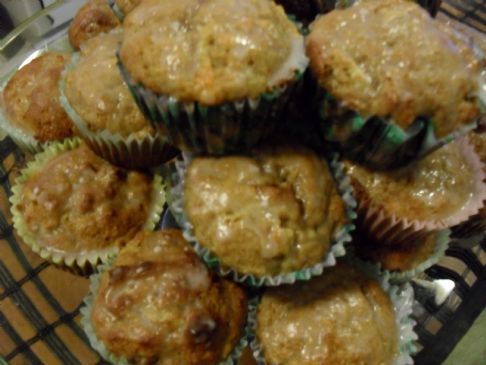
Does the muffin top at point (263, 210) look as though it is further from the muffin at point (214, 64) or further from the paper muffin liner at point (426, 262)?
the paper muffin liner at point (426, 262)

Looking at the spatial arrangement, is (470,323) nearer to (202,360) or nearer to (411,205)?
(411,205)

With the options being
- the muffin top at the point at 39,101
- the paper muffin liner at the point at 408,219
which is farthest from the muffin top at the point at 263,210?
the muffin top at the point at 39,101

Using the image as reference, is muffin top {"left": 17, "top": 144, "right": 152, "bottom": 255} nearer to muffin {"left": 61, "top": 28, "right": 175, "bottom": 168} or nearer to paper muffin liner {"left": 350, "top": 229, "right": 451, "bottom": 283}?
muffin {"left": 61, "top": 28, "right": 175, "bottom": 168}

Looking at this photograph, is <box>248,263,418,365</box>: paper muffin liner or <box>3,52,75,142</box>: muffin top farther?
<box>3,52,75,142</box>: muffin top

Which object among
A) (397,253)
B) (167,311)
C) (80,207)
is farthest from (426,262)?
(80,207)

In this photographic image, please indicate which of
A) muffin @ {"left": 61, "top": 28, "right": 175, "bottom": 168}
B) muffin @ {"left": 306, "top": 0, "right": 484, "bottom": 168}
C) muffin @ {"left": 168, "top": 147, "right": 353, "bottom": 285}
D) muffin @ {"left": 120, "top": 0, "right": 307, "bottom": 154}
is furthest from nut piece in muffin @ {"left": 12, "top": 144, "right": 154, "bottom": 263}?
muffin @ {"left": 306, "top": 0, "right": 484, "bottom": 168}

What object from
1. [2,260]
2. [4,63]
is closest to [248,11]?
[2,260]

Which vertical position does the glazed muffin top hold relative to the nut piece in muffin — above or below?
above
